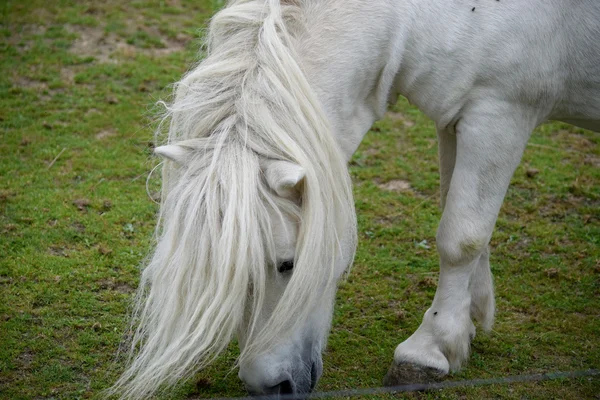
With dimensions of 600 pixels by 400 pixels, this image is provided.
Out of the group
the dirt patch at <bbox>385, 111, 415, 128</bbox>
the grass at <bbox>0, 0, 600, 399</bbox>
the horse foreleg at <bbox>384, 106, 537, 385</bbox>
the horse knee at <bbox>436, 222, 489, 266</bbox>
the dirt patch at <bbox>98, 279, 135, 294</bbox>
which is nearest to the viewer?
the horse foreleg at <bbox>384, 106, 537, 385</bbox>

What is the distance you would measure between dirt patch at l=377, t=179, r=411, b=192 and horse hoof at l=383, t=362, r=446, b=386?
210 cm

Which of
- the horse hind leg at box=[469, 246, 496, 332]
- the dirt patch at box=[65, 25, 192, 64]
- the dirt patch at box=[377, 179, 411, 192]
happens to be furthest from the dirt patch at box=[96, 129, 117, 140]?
the horse hind leg at box=[469, 246, 496, 332]

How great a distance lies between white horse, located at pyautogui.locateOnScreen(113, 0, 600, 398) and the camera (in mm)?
2457

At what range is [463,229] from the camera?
3055 millimetres

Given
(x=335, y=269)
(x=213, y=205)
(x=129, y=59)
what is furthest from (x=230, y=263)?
(x=129, y=59)

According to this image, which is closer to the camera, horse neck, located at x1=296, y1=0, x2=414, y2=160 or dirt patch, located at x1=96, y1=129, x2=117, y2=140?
horse neck, located at x1=296, y1=0, x2=414, y2=160

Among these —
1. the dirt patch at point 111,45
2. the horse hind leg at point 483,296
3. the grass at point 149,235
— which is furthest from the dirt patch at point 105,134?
the horse hind leg at point 483,296

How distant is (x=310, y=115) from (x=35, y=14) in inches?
227

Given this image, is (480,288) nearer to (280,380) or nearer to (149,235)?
(280,380)

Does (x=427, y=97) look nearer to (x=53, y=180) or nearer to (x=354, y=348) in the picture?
(x=354, y=348)

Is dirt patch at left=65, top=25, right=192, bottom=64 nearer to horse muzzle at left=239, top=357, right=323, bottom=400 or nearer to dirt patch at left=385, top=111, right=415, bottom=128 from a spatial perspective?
dirt patch at left=385, top=111, right=415, bottom=128

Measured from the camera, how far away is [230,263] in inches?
93.7

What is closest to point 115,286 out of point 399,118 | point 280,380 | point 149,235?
point 149,235

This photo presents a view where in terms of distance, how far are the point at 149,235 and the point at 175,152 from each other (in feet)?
6.36
